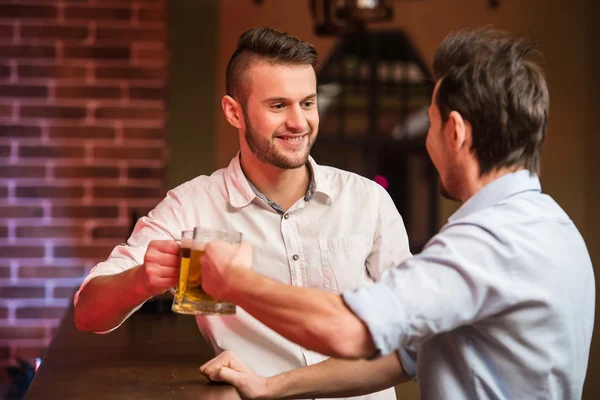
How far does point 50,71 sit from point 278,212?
1910mm

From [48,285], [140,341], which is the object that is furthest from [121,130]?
[140,341]

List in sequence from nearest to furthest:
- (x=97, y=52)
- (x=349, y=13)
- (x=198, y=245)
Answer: (x=198, y=245)
(x=349, y=13)
(x=97, y=52)

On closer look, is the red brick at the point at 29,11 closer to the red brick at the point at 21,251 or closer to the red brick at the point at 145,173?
the red brick at the point at 145,173

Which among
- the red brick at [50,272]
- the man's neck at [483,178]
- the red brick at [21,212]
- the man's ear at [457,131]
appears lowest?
the red brick at [50,272]

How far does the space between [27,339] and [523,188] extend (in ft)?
9.34

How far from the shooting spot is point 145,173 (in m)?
3.72

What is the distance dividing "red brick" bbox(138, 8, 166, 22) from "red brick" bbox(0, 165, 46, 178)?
793 millimetres

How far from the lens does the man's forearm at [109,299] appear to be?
6.08 ft

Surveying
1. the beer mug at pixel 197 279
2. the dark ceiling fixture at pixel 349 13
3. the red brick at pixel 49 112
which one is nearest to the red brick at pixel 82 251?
the red brick at pixel 49 112

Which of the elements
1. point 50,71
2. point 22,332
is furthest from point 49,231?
point 50,71

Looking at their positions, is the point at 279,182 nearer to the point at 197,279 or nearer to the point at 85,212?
the point at 197,279

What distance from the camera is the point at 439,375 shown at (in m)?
→ 1.39

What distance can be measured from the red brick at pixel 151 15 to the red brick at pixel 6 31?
55 cm

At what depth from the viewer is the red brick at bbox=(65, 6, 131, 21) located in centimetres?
367
